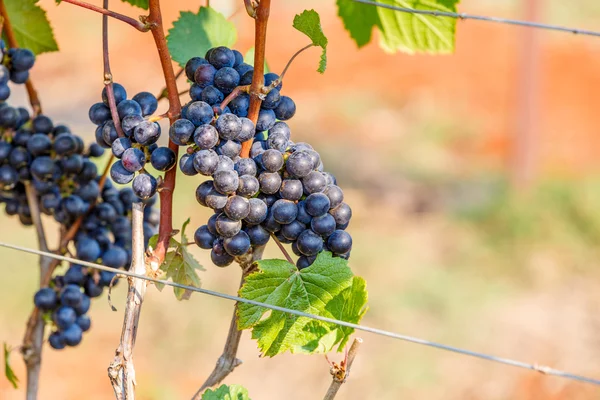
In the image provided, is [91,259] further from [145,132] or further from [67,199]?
[145,132]

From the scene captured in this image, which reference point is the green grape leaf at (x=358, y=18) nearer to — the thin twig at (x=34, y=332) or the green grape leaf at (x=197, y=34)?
the green grape leaf at (x=197, y=34)

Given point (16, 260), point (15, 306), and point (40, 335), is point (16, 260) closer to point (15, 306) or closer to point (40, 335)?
point (15, 306)

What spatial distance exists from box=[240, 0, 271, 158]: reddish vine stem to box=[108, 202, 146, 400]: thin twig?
0.15 meters

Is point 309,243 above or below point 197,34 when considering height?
below

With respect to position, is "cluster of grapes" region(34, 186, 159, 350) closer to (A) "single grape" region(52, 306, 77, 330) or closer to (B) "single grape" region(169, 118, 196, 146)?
(A) "single grape" region(52, 306, 77, 330)

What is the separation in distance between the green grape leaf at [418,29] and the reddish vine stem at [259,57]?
36cm

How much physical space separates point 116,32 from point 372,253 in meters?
7.15

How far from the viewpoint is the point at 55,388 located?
2.91 meters

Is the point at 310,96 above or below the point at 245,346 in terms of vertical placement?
above

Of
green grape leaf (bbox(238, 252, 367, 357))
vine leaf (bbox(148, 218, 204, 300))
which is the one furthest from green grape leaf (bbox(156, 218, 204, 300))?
green grape leaf (bbox(238, 252, 367, 357))

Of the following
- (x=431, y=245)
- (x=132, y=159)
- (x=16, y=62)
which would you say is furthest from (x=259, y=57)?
(x=431, y=245)

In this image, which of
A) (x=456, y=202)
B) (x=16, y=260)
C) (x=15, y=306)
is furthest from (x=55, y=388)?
(x=456, y=202)

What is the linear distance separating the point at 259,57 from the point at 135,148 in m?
0.16

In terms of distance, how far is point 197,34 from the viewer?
0.93 metres
